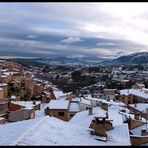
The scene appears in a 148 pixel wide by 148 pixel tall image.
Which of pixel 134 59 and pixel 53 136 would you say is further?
pixel 134 59

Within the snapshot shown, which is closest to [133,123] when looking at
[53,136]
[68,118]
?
[68,118]

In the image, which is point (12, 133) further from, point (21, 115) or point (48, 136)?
point (21, 115)

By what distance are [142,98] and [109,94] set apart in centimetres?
381

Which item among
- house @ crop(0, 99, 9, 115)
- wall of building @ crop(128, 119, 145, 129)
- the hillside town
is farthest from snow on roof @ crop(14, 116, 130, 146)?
house @ crop(0, 99, 9, 115)

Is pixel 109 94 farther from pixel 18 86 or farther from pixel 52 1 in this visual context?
pixel 52 1

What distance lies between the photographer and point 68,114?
2264 centimetres

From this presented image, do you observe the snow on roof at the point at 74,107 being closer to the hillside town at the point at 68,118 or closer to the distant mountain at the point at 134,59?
the hillside town at the point at 68,118

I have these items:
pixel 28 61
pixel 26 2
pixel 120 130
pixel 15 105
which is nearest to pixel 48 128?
pixel 120 130

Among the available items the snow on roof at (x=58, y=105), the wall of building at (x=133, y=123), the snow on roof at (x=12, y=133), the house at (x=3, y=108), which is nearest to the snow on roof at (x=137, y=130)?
the wall of building at (x=133, y=123)

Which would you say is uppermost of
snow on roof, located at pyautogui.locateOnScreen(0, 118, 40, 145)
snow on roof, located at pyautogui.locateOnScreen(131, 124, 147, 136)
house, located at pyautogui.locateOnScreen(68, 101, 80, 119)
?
snow on roof, located at pyautogui.locateOnScreen(0, 118, 40, 145)

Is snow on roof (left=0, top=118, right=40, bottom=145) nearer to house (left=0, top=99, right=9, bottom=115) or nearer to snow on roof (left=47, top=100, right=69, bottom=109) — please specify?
snow on roof (left=47, top=100, right=69, bottom=109)

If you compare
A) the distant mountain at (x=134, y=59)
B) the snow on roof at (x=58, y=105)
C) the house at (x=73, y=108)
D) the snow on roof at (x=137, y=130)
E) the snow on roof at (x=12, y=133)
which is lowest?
the snow on roof at (x=137, y=130)

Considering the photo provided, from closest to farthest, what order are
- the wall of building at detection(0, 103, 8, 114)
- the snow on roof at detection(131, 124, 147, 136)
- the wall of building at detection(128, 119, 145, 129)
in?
the snow on roof at detection(131, 124, 147, 136) → the wall of building at detection(128, 119, 145, 129) → the wall of building at detection(0, 103, 8, 114)

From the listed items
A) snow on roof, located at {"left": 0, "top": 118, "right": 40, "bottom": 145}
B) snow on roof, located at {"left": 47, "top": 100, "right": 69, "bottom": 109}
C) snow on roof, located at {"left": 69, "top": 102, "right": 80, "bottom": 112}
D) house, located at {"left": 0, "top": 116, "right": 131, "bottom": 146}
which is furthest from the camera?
snow on roof, located at {"left": 69, "top": 102, "right": 80, "bottom": 112}
